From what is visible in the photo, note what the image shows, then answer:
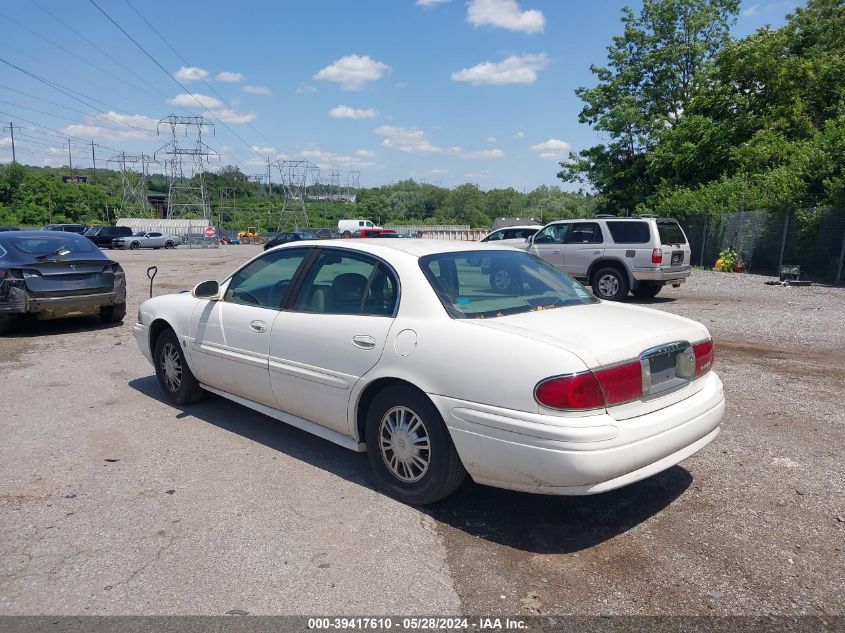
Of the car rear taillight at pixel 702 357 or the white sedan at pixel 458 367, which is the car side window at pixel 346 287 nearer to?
the white sedan at pixel 458 367

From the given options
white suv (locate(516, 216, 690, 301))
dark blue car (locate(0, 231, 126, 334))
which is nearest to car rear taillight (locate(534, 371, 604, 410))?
dark blue car (locate(0, 231, 126, 334))

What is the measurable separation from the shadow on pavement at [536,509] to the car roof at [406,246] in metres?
1.53


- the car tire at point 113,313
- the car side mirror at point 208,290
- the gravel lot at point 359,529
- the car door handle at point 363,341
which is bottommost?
the gravel lot at point 359,529

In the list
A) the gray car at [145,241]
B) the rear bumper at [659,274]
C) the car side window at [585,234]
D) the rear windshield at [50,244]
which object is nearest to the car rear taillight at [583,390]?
the rear windshield at [50,244]

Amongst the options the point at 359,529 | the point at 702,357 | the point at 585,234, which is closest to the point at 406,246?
the point at 359,529

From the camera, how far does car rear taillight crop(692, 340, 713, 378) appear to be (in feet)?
13.0

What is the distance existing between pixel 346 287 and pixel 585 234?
11.4 meters

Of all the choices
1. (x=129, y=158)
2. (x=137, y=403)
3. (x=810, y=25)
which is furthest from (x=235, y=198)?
(x=137, y=403)

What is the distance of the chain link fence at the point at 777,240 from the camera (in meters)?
18.5

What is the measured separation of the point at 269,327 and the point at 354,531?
1.81m

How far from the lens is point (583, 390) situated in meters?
3.24

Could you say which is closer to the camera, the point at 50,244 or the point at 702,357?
the point at 702,357

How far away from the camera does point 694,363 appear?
154 inches

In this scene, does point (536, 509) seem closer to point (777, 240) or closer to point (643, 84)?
point (777, 240)
